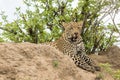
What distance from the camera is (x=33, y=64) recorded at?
32.3 ft

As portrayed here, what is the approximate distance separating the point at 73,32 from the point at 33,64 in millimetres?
6235

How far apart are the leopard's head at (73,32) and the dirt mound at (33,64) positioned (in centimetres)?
472

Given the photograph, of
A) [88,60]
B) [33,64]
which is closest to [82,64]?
[88,60]

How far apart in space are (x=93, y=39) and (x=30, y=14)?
13.9 feet

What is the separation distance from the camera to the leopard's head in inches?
626

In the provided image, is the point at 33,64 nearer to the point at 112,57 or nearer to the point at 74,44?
the point at 74,44

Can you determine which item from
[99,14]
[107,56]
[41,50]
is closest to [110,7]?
[99,14]

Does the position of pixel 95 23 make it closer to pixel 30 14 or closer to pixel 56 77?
pixel 30 14

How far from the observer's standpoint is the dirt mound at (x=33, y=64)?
29.9 feet

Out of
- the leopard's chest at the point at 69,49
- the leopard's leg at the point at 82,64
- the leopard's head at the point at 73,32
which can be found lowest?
the leopard's leg at the point at 82,64

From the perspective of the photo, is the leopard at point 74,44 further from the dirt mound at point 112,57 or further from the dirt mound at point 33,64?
the dirt mound at point 33,64

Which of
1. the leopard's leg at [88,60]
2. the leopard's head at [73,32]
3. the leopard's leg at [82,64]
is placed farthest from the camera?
the leopard's head at [73,32]

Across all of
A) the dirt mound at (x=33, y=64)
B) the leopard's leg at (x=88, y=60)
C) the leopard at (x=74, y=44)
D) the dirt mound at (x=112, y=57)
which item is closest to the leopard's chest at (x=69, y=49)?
the leopard at (x=74, y=44)

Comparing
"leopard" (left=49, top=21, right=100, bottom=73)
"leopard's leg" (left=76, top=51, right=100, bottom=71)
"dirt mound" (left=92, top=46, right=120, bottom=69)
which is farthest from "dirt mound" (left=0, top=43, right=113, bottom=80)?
"dirt mound" (left=92, top=46, right=120, bottom=69)
